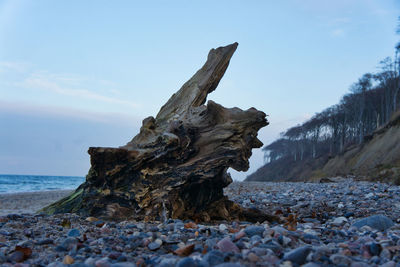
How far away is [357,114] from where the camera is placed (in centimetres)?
4138

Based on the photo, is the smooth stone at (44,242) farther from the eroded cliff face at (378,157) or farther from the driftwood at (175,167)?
the eroded cliff face at (378,157)

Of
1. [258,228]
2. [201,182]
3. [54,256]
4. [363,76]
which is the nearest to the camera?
[54,256]

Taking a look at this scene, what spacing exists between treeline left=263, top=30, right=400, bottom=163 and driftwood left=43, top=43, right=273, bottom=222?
86.2ft

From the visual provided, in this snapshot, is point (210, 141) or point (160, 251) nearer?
point (160, 251)

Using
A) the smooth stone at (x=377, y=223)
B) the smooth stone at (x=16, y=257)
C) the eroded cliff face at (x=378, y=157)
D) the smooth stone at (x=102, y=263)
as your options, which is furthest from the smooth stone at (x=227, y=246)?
the eroded cliff face at (x=378, y=157)

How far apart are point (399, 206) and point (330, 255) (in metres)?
4.69

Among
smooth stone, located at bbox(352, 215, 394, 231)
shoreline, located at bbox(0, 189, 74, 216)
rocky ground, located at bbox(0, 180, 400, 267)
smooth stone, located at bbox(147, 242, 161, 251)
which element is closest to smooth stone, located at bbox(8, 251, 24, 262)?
rocky ground, located at bbox(0, 180, 400, 267)

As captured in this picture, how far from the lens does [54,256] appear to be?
2625 millimetres

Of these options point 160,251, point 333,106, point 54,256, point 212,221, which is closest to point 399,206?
point 212,221

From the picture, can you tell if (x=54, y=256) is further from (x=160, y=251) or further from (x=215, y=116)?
(x=215, y=116)

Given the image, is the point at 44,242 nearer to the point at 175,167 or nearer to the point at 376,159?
the point at 175,167


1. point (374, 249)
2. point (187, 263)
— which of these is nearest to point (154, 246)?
point (187, 263)

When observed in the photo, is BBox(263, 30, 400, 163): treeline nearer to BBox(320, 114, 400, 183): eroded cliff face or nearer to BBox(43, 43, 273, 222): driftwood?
BBox(320, 114, 400, 183): eroded cliff face

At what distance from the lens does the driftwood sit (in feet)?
16.2
